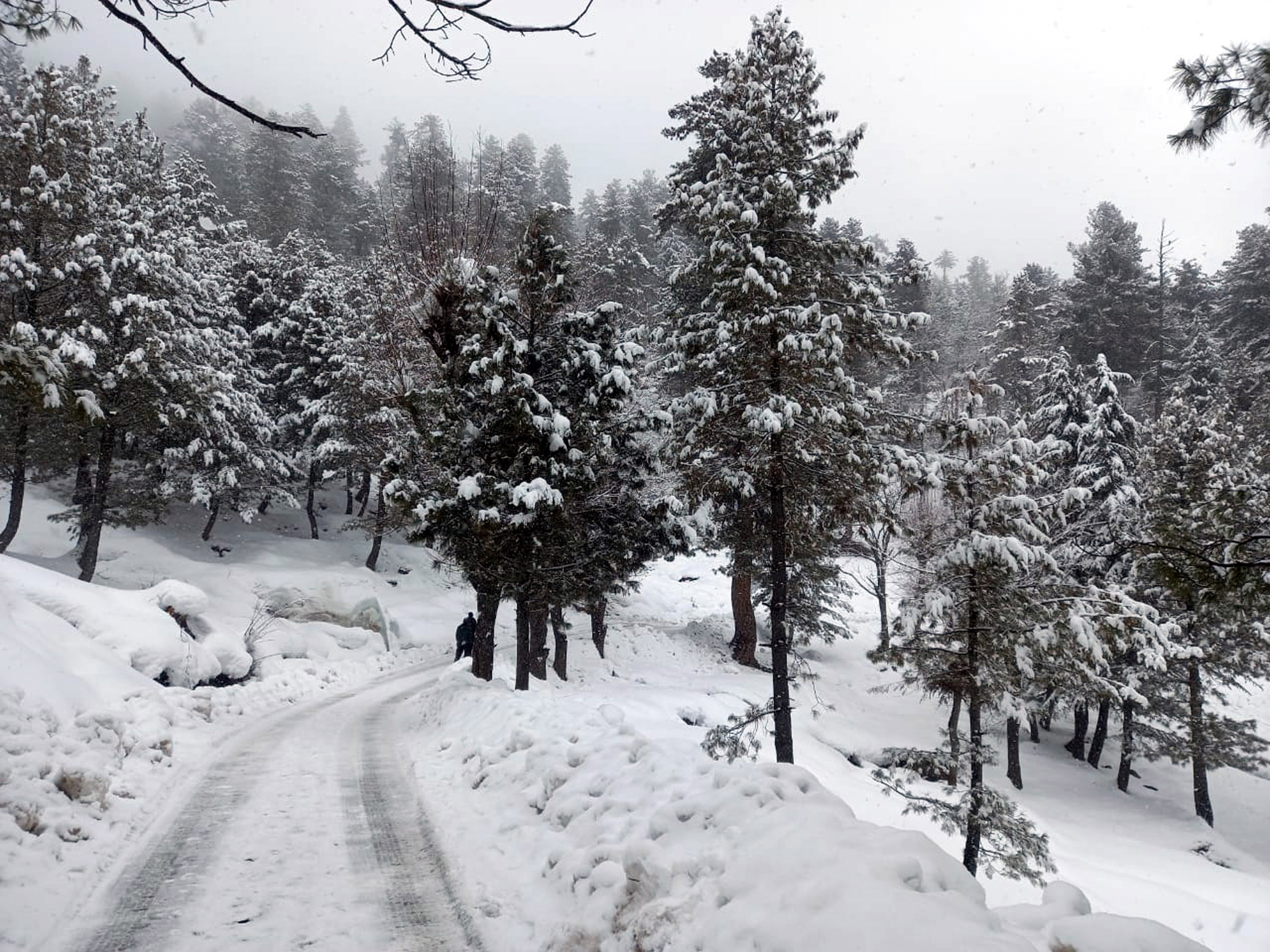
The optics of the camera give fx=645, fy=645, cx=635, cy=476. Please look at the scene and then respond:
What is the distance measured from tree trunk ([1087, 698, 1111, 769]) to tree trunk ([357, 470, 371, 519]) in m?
33.0

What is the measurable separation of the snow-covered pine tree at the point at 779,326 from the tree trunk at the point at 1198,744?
16587mm

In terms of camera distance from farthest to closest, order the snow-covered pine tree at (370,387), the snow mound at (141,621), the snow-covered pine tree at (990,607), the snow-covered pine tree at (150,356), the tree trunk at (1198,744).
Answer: the snow-covered pine tree at (150,356)
the tree trunk at (1198,744)
the snow-covered pine tree at (370,387)
the snow mound at (141,621)
the snow-covered pine tree at (990,607)

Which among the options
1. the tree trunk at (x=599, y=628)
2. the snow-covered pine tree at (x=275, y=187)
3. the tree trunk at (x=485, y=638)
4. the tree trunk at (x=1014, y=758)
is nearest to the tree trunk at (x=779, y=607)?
the tree trunk at (x=485, y=638)

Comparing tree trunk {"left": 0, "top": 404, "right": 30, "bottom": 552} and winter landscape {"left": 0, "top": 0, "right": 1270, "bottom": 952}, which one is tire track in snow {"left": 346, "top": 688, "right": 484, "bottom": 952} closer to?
winter landscape {"left": 0, "top": 0, "right": 1270, "bottom": 952}

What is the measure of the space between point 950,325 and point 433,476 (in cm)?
6387

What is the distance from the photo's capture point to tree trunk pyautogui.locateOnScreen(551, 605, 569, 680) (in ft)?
59.7

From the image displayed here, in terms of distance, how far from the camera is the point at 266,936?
443cm

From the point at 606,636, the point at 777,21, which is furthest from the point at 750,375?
the point at 606,636

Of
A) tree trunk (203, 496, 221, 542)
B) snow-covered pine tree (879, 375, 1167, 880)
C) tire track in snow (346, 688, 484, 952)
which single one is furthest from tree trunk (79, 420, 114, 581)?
snow-covered pine tree (879, 375, 1167, 880)

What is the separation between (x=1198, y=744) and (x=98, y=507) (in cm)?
3565

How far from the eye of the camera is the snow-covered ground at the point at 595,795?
12.6 feet

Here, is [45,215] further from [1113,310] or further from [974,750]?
[1113,310]

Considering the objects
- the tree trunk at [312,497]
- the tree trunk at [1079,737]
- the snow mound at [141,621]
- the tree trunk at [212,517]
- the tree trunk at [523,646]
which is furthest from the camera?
the tree trunk at [312,497]

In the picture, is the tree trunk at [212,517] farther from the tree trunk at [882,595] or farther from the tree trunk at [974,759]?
the tree trunk at [974,759]
